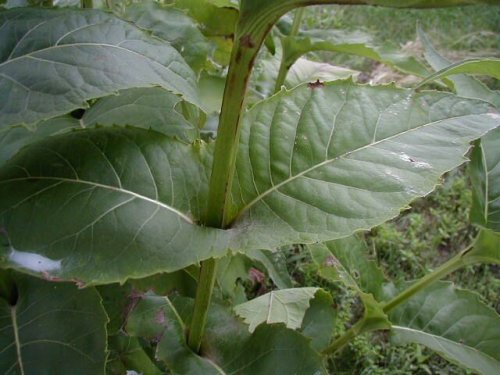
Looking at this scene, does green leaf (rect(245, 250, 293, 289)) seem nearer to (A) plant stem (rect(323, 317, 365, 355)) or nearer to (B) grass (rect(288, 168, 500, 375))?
(A) plant stem (rect(323, 317, 365, 355))

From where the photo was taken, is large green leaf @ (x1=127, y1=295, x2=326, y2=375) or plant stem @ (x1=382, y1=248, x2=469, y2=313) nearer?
large green leaf @ (x1=127, y1=295, x2=326, y2=375)

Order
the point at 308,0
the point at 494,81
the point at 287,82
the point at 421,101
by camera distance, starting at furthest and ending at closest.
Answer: the point at 494,81, the point at 287,82, the point at 421,101, the point at 308,0

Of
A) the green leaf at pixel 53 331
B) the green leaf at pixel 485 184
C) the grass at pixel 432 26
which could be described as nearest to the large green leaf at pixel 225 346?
the green leaf at pixel 53 331

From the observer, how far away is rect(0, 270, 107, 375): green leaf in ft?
2.78

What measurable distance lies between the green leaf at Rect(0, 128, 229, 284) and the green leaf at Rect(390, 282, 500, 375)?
606mm

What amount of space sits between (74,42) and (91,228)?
26cm

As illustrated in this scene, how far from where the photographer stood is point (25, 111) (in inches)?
27.9

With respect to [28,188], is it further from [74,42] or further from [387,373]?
[387,373]

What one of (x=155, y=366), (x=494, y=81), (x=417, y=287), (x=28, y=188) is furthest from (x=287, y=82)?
(x=494, y=81)

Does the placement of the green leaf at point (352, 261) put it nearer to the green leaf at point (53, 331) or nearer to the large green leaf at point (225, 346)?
the large green leaf at point (225, 346)

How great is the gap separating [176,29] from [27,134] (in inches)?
14.2

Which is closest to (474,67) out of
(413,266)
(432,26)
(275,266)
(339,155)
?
(339,155)

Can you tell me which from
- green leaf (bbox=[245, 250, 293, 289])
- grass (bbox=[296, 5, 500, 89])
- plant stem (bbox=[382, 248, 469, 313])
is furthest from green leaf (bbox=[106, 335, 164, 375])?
grass (bbox=[296, 5, 500, 89])

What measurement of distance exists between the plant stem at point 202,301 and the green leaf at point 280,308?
30cm
